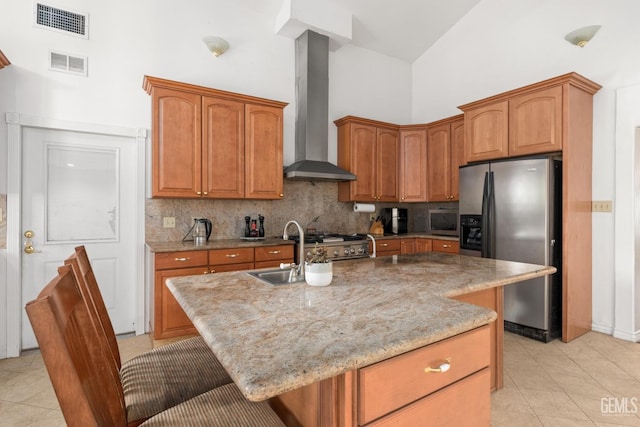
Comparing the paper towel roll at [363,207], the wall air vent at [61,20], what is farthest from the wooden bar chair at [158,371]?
the paper towel roll at [363,207]

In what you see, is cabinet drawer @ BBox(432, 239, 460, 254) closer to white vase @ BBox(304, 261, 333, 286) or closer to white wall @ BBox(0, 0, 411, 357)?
white wall @ BBox(0, 0, 411, 357)

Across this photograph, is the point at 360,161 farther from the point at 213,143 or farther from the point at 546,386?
the point at 546,386

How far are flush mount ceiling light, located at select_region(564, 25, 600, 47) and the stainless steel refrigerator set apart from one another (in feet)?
4.05

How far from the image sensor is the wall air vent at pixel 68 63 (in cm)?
298

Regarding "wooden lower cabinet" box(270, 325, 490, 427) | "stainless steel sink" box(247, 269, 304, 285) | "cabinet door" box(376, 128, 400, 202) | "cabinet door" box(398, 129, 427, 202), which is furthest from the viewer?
"cabinet door" box(398, 129, 427, 202)

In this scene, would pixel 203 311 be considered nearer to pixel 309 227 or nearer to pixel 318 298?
pixel 318 298

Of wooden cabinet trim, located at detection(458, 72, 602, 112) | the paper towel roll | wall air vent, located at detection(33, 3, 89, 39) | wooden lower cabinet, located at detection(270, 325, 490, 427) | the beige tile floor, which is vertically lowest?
the beige tile floor

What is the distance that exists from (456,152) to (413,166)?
0.60m

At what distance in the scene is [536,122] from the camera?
3.29m

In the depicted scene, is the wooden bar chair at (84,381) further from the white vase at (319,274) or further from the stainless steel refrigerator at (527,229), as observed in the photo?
the stainless steel refrigerator at (527,229)

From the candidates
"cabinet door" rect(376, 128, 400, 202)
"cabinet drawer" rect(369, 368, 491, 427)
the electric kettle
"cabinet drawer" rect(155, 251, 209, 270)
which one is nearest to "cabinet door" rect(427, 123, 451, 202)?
"cabinet door" rect(376, 128, 400, 202)

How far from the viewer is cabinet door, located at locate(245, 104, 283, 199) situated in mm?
3523

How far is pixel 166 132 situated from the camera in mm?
3121

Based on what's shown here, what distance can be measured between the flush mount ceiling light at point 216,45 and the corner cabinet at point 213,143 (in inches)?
25.6
